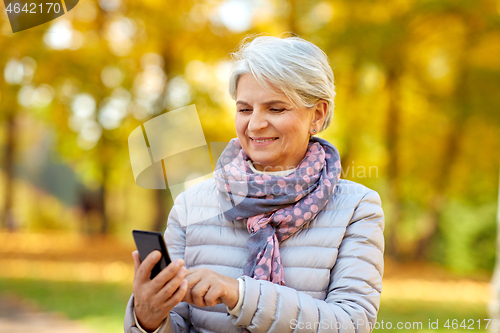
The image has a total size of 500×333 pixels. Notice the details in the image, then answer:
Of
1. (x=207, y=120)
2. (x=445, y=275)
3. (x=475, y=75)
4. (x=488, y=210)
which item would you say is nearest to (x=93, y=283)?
(x=207, y=120)

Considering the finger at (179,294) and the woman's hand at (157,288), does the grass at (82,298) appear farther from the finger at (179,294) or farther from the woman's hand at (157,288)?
the finger at (179,294)

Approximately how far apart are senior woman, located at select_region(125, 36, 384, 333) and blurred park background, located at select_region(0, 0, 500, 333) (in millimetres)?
5267

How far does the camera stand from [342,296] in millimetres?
1791

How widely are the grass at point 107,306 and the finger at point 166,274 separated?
14.1 feet

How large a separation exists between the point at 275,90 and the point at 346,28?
6645 mm

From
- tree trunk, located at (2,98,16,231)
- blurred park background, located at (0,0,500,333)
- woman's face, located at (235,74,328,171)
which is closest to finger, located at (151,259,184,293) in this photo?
woman's face, located at (235,74,328,171)

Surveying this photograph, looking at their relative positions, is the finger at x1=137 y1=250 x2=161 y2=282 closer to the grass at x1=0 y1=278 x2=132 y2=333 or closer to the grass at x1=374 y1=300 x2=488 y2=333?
the grass at x1=0 y1=278 x2=132 y2=333

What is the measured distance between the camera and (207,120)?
8711mm

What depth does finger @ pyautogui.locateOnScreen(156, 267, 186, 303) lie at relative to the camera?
1523 millimetres

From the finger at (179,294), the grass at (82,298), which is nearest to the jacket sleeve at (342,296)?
the finger at (179,294)

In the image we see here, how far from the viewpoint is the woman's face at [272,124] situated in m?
1.95

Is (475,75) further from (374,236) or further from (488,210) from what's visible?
(374,236)

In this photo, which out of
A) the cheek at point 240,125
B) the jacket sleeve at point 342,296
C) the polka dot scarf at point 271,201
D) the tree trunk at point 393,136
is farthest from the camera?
the tree trunk at point 393,136

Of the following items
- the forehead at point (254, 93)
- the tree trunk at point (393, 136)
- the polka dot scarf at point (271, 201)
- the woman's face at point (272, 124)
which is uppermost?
the tree trunk at point (393, 136)
